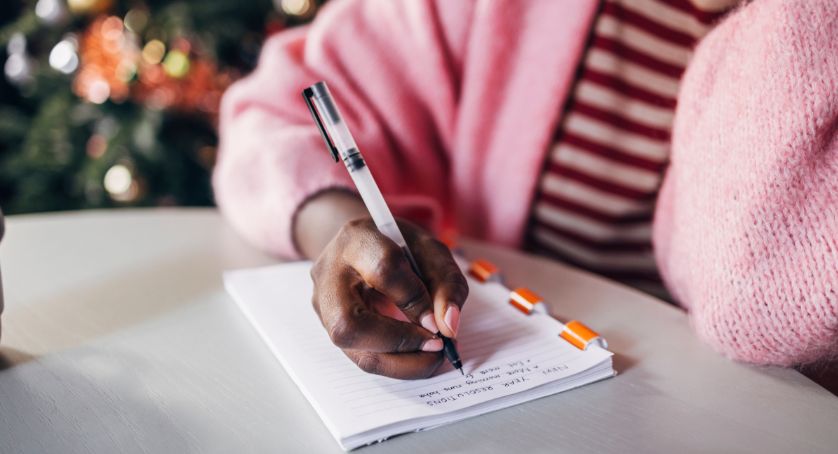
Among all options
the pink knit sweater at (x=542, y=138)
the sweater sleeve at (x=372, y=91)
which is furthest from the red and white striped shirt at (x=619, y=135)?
the sweater sleeve at (x=372, y=91)

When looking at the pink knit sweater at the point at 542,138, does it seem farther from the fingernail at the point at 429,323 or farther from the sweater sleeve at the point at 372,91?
the fingernail at the point at 429,323

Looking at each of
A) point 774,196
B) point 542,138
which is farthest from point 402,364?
point 542,138

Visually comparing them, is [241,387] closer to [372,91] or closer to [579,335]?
[579,335]

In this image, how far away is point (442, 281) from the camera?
399mm

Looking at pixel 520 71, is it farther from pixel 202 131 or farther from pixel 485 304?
pixel 202 131

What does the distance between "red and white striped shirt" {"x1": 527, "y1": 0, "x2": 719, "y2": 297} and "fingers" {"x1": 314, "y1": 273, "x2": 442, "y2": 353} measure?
1.22 ft

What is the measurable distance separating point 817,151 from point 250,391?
376 mm

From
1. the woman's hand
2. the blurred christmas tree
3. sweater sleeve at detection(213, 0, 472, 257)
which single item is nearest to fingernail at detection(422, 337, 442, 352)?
the woman's hand

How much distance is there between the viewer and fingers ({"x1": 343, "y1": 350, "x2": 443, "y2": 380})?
371mm

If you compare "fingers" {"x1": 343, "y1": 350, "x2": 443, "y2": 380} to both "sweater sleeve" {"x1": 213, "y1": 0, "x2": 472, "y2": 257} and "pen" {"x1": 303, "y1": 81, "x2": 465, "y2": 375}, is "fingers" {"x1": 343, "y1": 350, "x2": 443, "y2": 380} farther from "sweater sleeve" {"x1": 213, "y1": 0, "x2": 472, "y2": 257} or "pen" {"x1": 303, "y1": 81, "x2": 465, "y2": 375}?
"sweater sleeve" {"x1": 213, "y1": 0, "x2": 472, "y2": 257}

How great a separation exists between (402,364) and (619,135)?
0.42 meters

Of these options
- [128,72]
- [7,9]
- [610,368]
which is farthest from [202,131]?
[610,368]

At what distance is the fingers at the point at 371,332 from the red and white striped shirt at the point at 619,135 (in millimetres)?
371

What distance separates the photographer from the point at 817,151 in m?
0.40
